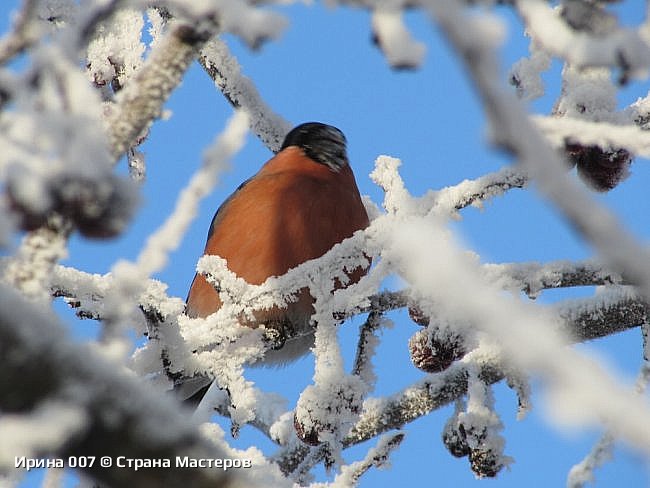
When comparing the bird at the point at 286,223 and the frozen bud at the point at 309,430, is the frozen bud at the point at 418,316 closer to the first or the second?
the frozen bud at the point at 309,430

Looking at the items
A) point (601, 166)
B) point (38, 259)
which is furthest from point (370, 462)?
point (38, 259)

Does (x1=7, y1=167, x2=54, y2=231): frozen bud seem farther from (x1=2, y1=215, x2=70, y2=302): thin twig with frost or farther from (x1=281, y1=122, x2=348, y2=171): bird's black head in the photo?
(x1=281, y1=122, x2=348, y2=171): bird's black head

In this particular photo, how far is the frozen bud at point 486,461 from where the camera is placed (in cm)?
224

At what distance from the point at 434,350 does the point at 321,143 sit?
5.97 feet

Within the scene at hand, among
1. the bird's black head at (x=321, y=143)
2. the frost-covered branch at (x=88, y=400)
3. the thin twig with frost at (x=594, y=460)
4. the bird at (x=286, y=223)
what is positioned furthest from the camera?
the bird's black head at (x=321, y=143)

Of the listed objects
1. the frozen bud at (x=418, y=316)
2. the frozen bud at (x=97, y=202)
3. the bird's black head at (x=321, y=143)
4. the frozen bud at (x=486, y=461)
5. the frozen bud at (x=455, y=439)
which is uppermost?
the bird's black head at (x=321, y=143)

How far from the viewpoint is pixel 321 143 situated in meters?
3.93

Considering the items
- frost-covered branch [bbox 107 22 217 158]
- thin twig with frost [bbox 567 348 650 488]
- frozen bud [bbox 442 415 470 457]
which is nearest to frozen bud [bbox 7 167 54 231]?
frost-covered branch [bbox 107 22 217 158]

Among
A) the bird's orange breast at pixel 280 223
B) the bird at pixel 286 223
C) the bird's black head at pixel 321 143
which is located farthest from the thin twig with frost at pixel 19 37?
the bird's black head at pixel 321 143

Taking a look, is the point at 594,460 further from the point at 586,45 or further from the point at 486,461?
the point at 486,461

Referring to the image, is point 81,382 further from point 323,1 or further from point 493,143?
point 323,1

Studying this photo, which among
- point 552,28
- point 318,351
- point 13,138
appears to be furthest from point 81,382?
point 318,351

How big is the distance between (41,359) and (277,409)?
8.31 feet

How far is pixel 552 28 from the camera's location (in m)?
0.80
